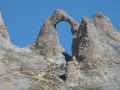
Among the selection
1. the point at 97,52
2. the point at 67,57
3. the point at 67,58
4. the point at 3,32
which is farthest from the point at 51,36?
the point at 97,52

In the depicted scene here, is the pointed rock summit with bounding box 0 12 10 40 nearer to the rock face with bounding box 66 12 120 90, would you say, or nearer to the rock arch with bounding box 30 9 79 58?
the rock arch with bounding box 30 9 79 58

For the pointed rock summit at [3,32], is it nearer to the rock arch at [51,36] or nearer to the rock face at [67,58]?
the rock face at [67,58]

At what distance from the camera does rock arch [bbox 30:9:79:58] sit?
8375cm

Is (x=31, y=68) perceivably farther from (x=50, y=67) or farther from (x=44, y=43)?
(x=44, y=43)

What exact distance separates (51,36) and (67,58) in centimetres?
470

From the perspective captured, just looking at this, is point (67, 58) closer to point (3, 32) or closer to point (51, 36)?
point (51, 36)

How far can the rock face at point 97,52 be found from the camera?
7300 cm

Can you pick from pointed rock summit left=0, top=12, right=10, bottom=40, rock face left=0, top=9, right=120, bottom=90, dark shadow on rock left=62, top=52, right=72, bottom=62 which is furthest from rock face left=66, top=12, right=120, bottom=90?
pointed rock summit left=0, top=12, right=10, bottom=40

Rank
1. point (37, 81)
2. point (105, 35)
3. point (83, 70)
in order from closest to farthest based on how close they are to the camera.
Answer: point (37, 81) → point (83, 70) → point (105, 35)

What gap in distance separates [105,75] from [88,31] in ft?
26.6

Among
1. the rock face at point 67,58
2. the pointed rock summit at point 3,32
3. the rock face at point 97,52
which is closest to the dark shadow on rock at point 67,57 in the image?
the rock face at point 67,58

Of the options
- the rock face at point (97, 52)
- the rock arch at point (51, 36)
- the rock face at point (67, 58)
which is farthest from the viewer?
the rock arch at point (51, 36)

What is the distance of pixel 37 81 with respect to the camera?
69.8m

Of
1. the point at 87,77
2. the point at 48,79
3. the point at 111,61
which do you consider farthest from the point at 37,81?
the point at 111,61
